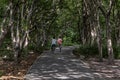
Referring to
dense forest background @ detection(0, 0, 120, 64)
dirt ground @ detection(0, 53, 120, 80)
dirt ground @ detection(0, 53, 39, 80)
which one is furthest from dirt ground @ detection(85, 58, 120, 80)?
dirt ground @ detection(0, 53, 39, 80)

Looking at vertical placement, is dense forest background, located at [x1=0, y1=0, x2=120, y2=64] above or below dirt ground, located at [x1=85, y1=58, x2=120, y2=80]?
above

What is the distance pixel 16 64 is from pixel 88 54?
11025 millimetres

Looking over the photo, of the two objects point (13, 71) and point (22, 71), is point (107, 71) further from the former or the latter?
point (13, 71)

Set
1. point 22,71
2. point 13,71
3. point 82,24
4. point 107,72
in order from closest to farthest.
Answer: point 13,71
point 22,71
point 107,72
point 82,24

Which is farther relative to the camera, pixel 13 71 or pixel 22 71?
pixel 22 71

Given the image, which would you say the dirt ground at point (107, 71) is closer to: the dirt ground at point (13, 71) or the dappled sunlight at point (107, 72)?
the dappled sunlight at point (107, 72)

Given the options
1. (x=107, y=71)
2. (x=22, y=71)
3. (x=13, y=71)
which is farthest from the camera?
(x=107, y=71)

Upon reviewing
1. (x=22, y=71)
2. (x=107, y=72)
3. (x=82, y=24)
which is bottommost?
(x=107, y=72)

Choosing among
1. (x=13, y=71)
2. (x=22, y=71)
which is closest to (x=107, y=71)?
(x=22, y=71)

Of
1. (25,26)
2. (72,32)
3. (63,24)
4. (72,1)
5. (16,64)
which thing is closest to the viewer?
(25,26)

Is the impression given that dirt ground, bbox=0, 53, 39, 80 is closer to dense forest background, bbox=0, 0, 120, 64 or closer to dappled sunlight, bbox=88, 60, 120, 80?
dense forest background, bbox=0, 0, 120, 64

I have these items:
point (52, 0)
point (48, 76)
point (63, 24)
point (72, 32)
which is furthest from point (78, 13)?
point (72, 32)

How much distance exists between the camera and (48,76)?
14.9m

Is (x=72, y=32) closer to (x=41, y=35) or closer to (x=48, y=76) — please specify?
(x=41, y=35)
